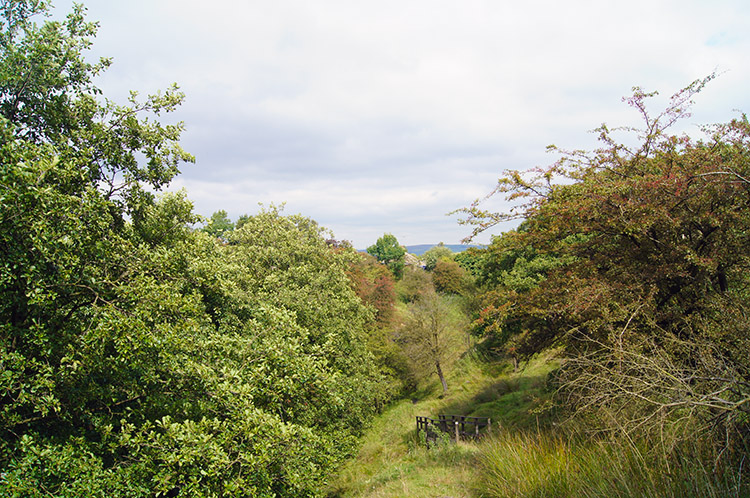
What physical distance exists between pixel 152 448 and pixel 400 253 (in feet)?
204

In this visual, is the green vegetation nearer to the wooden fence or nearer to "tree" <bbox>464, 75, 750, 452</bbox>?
"tree" <bbox>464, 75, 750, 452</bbox>

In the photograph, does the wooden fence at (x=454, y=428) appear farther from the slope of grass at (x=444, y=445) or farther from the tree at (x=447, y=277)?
the tree at (x=447, y=277)

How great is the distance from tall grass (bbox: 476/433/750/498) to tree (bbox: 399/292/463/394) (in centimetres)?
1742

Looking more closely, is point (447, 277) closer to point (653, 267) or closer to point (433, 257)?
point (433, 257)

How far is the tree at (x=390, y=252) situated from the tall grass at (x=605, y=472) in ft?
180

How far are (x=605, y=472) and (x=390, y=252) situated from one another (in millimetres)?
61522

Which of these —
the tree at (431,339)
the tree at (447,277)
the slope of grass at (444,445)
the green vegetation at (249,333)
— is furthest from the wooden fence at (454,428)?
the tree at (447,277)

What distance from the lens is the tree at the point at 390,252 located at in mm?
62281

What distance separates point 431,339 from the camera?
958 inches

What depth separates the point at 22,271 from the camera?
459 cm

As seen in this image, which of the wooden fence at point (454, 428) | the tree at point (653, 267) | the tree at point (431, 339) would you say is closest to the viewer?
the tree at point (653, 267)

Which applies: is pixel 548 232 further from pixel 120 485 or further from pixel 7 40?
pixel 7 40

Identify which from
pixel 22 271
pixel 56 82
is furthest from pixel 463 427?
pixel 56 82

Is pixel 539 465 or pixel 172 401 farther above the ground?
pixel 172 401
